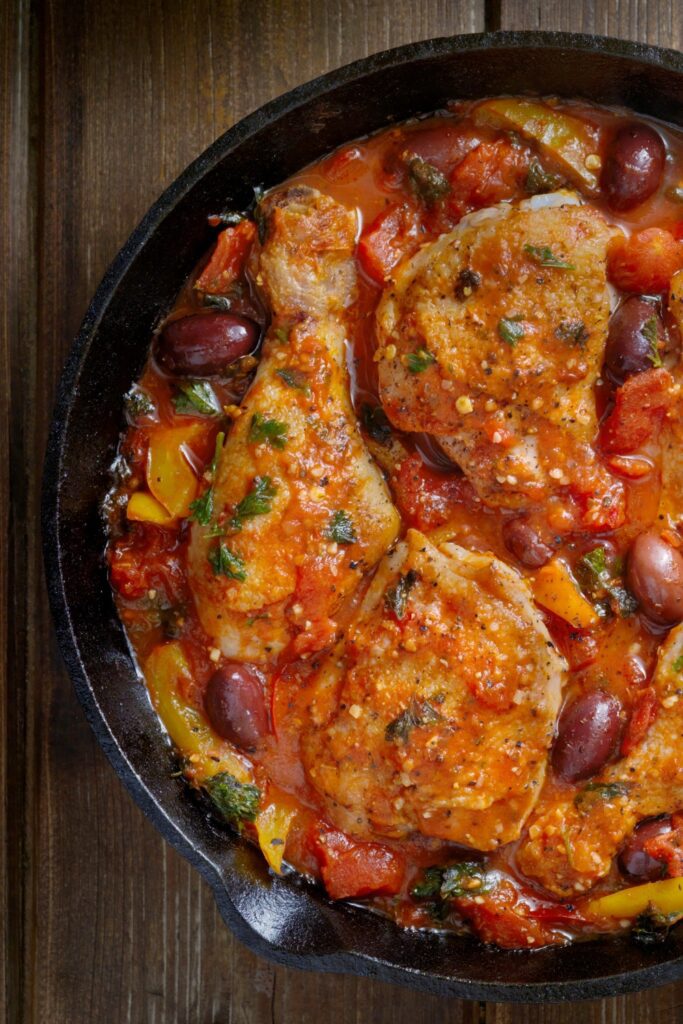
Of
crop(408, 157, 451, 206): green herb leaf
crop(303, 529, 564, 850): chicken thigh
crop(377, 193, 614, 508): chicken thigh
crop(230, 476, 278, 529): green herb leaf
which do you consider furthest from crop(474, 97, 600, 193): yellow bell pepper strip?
crop(230, 476, 278, 529): green herb leaf

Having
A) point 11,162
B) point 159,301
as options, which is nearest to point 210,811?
point 159,301

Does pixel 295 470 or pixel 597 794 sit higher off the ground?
pixel 295 470

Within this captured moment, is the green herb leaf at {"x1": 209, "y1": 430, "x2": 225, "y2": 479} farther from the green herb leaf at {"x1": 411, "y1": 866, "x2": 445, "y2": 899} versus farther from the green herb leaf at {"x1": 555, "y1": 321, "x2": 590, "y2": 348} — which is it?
the green herb leaf at {"x1": 411, "y1": 866, "x2": 445, "y2": 899}

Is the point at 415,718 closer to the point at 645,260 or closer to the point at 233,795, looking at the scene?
the point at 233,795

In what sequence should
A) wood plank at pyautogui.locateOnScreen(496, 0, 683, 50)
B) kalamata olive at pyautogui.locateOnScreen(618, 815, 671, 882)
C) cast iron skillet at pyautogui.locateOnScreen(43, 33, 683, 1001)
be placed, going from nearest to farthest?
1. cast iron skillet at pyautogui.locateOnScreen(43, 33, 683, 1001)
2. kalamata olive at pyautogui.locateOnScreen(618, 815, 671, 882)
3. wood plank at pyautogui.locateOnScreen(496, 0, 683, 50)

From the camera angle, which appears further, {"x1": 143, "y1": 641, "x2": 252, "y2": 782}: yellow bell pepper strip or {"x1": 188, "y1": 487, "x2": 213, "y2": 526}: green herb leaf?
{"x1": 143, "y1": 641, "x2": 252, "y2": 782}: yellow bell pepper strip

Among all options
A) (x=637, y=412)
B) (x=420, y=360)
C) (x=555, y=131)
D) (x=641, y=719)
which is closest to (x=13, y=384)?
(x=420, y=360)
